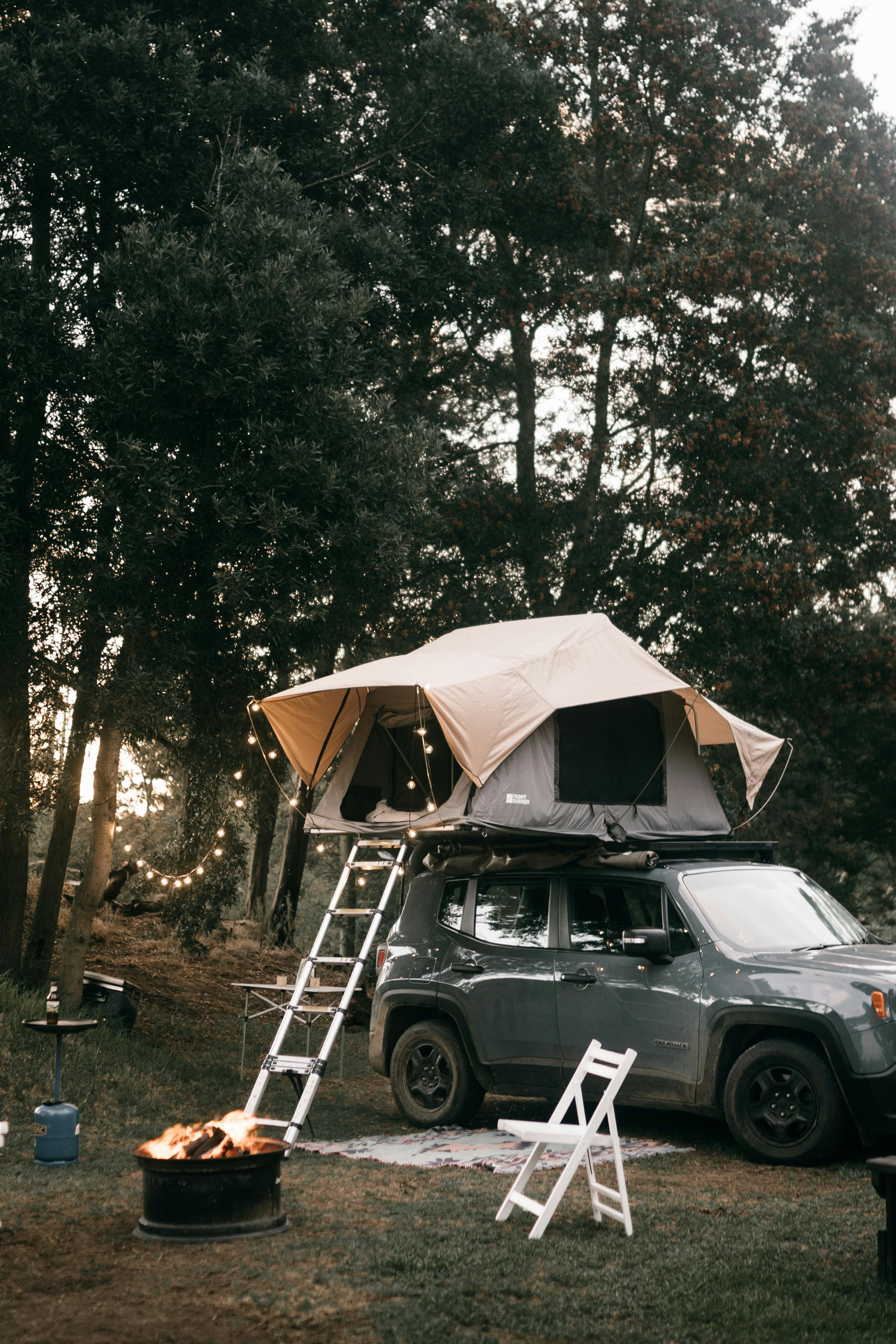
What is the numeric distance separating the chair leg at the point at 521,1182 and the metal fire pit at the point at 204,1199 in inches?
45.2

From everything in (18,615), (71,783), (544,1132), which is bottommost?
(544,1132)

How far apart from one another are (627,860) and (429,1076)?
2.38 m

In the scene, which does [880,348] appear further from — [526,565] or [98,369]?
[98,369]

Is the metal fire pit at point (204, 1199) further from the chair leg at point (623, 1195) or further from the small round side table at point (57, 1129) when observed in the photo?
the small round side table at point (57, 1129)

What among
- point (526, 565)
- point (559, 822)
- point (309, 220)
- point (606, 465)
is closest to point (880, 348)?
point (606, 465)

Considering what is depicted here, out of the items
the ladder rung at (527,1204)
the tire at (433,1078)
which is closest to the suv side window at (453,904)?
the tire at (433,1078)

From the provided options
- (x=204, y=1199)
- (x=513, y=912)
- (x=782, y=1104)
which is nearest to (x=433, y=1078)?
(x=513, y=912)

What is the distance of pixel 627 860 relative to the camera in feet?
29.7

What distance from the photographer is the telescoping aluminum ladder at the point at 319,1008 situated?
9000 mm

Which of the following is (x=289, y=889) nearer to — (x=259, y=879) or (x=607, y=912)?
(x=259, y=879)

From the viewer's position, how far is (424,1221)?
6473 millimetres

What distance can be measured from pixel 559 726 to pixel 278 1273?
570 centimetres

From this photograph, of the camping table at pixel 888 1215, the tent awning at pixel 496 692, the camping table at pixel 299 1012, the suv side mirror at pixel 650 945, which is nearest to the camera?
the camping table at pixel 888 1215

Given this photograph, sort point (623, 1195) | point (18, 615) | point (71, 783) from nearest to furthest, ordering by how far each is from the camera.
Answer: point (623, 1195)
point (18, 615)
point (71, 783)
